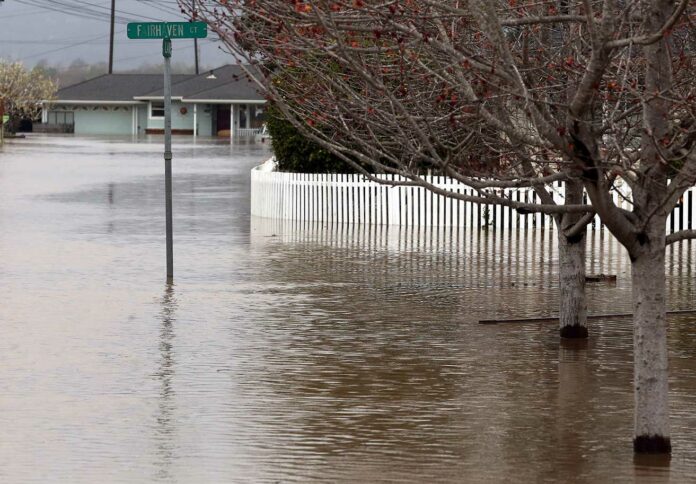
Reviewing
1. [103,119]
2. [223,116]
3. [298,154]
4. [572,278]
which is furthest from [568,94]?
[103,119]

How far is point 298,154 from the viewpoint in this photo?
2798cm

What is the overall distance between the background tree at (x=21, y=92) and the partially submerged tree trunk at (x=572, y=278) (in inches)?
3431

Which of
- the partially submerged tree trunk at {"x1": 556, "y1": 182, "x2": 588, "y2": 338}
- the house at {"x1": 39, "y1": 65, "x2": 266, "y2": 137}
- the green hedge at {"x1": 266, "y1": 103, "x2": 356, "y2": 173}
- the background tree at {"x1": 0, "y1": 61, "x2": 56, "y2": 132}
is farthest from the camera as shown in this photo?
the house at {"x1": 39, "y1": 65, "x2": 266, "y2": 137}

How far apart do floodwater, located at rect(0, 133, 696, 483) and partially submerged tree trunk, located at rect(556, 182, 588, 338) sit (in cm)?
25

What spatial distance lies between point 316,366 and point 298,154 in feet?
55.0

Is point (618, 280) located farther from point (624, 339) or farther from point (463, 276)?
point (624, 339)

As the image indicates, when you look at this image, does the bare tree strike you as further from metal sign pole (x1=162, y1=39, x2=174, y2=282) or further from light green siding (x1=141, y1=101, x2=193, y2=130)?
light green siding (x1=141, y1=101, x2=193, y2=130)

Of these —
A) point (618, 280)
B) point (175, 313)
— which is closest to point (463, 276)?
point (618, 280)

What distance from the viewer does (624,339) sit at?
13000 mm

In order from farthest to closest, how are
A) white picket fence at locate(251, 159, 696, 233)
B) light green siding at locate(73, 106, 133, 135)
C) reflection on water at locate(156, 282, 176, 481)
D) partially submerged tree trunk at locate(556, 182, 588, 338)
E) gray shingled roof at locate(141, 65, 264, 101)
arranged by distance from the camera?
light green siding at locate(73, 106, 133, 135)
gray shingled roof at locate(141, 65, 264, 101)
white picket fence at locate(251, 159, 696, 233)
partially submerged tree trunk at locate(556, 182, 588, 338)
reflection on water at locate(156, 282, 176, 481)

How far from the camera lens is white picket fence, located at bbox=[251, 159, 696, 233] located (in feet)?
81.5

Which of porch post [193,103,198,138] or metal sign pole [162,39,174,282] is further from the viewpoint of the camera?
porch post [193,103,198,138]

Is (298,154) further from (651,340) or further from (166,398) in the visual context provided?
(651,340)

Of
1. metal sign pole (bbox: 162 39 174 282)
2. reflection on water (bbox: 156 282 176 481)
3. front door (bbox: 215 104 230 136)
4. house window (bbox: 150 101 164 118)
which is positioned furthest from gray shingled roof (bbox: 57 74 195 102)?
reflection on water (bbox: 156 282 176 481)
